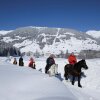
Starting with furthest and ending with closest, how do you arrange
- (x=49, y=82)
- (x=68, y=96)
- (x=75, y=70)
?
1. (x=75, y=70)
2. (x=49, y=82)
3. (x=68, y=96)

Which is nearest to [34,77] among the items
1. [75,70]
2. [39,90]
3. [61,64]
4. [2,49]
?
[39,90]

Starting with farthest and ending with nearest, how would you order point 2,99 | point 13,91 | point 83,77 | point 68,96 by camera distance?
point 83,77
point 68,96
point 13,91
point 2,99

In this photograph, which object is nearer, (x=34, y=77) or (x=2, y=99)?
(x=2, y=99)

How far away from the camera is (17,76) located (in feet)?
45.0

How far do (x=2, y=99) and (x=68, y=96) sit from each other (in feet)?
10.2

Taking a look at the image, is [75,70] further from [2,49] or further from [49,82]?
[2,49]

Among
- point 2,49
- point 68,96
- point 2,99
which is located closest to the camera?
point 2,99

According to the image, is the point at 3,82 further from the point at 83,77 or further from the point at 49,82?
the point at 83,77

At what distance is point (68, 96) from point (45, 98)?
1.42 meters

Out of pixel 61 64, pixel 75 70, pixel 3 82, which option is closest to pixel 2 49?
pixel 61 64

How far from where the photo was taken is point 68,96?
38.9 feet

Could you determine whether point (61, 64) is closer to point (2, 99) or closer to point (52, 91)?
point (52, 91)

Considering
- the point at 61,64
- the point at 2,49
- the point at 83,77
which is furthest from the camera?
the point at 2,49

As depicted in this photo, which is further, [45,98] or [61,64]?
[61,64]
